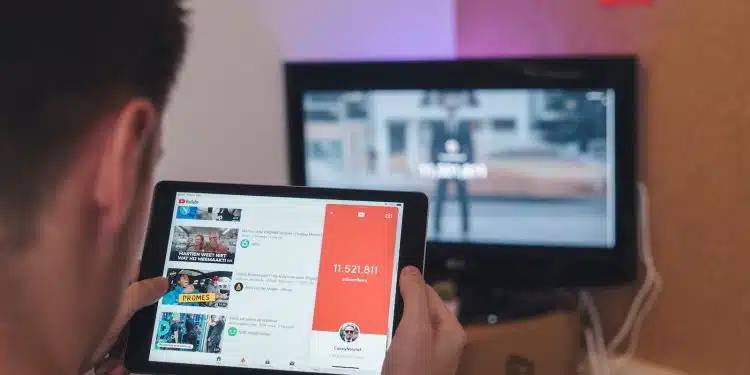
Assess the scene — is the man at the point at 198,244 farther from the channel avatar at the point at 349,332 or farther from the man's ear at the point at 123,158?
the man's ear at the point at 123,158

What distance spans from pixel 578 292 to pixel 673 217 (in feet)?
0.69

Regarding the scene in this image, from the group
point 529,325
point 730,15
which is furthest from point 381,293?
point 730,15

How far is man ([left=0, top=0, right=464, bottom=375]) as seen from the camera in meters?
0.49

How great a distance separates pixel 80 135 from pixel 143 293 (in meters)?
0.38

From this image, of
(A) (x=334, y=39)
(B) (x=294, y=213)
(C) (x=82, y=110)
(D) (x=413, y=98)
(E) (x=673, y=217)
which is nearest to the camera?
(C) (x=82, y=110)

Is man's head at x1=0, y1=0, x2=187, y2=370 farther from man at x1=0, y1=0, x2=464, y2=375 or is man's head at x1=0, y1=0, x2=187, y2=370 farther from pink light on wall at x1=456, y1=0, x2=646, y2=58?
pink light on wall at x1=456, y1=0, x2=646, y2=58

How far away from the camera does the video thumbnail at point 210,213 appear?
0.92 m

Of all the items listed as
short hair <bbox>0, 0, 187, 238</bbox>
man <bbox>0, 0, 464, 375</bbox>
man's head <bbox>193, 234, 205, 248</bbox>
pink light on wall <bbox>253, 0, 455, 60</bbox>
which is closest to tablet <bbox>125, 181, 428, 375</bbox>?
man's head <bbox>193, 234, 205, 248</bbox>

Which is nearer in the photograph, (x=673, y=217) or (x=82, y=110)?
(x=82, y=110)

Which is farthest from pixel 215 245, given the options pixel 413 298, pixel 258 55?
pixel 258 55

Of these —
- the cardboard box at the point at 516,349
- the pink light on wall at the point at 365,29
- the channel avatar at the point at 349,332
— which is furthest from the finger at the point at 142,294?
the pink light on wall at the point at 365,29

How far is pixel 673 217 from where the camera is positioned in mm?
1153

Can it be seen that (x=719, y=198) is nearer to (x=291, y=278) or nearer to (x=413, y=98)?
(x=413, y=98)

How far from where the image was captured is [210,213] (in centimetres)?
92
